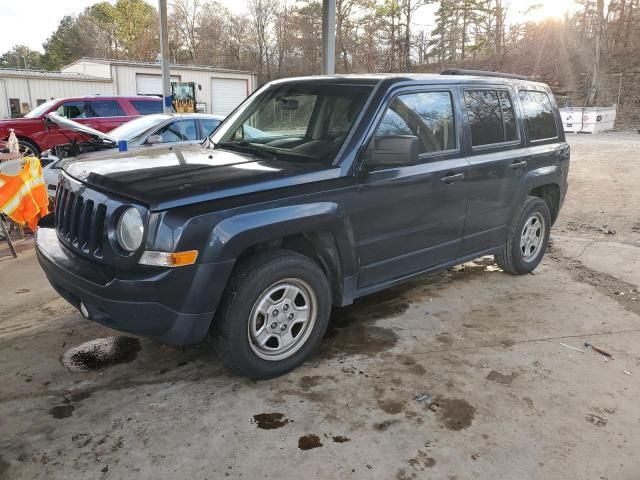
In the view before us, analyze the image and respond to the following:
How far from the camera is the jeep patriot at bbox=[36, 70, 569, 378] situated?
288 cm

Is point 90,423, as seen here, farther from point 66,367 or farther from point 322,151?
point 322,151

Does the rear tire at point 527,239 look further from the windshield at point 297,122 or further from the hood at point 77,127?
the hood at point 77,127

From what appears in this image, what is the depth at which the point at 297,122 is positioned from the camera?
13.6 ft

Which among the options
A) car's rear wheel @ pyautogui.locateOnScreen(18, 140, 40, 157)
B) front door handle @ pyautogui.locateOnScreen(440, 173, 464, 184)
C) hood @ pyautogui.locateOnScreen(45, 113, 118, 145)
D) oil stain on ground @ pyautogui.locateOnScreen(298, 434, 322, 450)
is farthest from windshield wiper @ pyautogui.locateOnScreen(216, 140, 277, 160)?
car's rear wheel @ pyautogui.locateOnScreen(18, 140, 40, 157)

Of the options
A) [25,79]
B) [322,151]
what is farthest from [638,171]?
[25,79]

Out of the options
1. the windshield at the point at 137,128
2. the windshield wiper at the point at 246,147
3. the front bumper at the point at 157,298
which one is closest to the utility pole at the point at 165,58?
the windshield at the point at 137,128

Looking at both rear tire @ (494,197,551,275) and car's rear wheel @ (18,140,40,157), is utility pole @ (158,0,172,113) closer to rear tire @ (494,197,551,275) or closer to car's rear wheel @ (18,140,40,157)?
car's rear wheel @ (18,140,40,157)

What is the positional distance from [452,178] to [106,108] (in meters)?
11.3

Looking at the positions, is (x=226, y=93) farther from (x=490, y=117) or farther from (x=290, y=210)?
(x=290, y=210)

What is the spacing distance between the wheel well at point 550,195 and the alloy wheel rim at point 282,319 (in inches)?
123

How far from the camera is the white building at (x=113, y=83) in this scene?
25781 millimetres

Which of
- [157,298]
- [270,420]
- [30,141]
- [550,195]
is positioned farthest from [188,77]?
[270,420]

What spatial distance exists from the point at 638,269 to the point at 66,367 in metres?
5.52

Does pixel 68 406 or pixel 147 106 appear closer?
pixel 68 406
